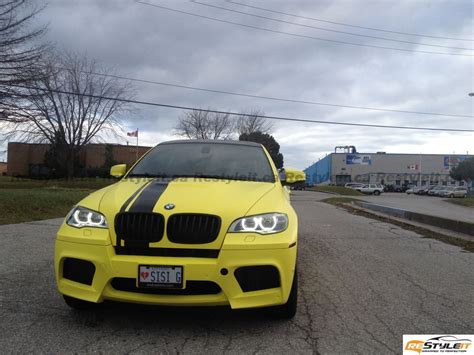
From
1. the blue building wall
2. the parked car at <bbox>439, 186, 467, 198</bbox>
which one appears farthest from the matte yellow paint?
the blue building wall

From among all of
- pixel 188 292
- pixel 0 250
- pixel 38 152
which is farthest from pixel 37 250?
pixel 38 152

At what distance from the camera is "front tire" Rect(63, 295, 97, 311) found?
139 inches

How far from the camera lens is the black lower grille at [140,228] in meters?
3.16

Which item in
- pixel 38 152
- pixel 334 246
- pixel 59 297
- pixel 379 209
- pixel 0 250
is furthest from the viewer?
pixel 38 152

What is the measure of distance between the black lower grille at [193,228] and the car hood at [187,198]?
0.04 m

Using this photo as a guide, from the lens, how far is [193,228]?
3.15 metres

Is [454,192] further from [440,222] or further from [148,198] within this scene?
[148,198]

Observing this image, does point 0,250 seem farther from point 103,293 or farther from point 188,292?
point 188,292

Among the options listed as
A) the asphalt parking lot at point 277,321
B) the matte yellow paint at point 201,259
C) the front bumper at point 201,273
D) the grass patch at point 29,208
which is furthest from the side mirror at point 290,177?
the grass patch at point 29,208

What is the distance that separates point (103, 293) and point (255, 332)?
1.23 metres

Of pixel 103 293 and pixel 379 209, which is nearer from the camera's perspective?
pixel 103 293

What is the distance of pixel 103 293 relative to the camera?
3154 millimetres

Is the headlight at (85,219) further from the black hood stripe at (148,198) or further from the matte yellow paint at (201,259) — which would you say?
the black hood stripe at (148,198)

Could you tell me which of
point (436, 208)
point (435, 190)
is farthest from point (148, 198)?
point (435, 190)
